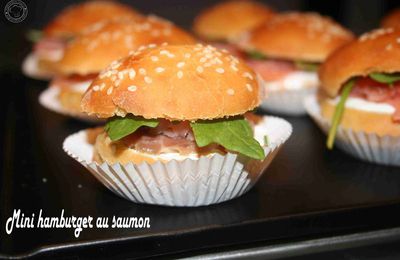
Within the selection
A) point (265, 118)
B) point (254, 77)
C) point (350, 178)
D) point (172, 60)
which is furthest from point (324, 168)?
point (172, 60)

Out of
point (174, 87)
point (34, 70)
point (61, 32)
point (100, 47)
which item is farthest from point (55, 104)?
point (174, 87)

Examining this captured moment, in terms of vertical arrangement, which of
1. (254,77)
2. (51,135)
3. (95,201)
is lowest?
(51,135)

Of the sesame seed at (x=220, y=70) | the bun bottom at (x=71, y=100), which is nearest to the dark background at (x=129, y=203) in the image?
the bun bottom at (x=71, y=100)

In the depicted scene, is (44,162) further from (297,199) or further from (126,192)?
(297,199)

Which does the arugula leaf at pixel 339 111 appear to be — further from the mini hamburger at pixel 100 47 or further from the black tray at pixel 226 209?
the mini hamburger at pixel 100 47

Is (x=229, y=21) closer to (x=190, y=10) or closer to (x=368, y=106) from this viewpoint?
(x=190, y=10)

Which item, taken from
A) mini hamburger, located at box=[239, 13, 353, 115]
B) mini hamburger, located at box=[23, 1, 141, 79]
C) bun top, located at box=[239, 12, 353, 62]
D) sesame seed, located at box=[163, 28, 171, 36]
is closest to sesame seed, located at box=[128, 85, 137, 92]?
sesame seed, located at box=[163, 28, 171, 36]

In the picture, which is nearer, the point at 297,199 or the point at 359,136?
the point at 297,199
